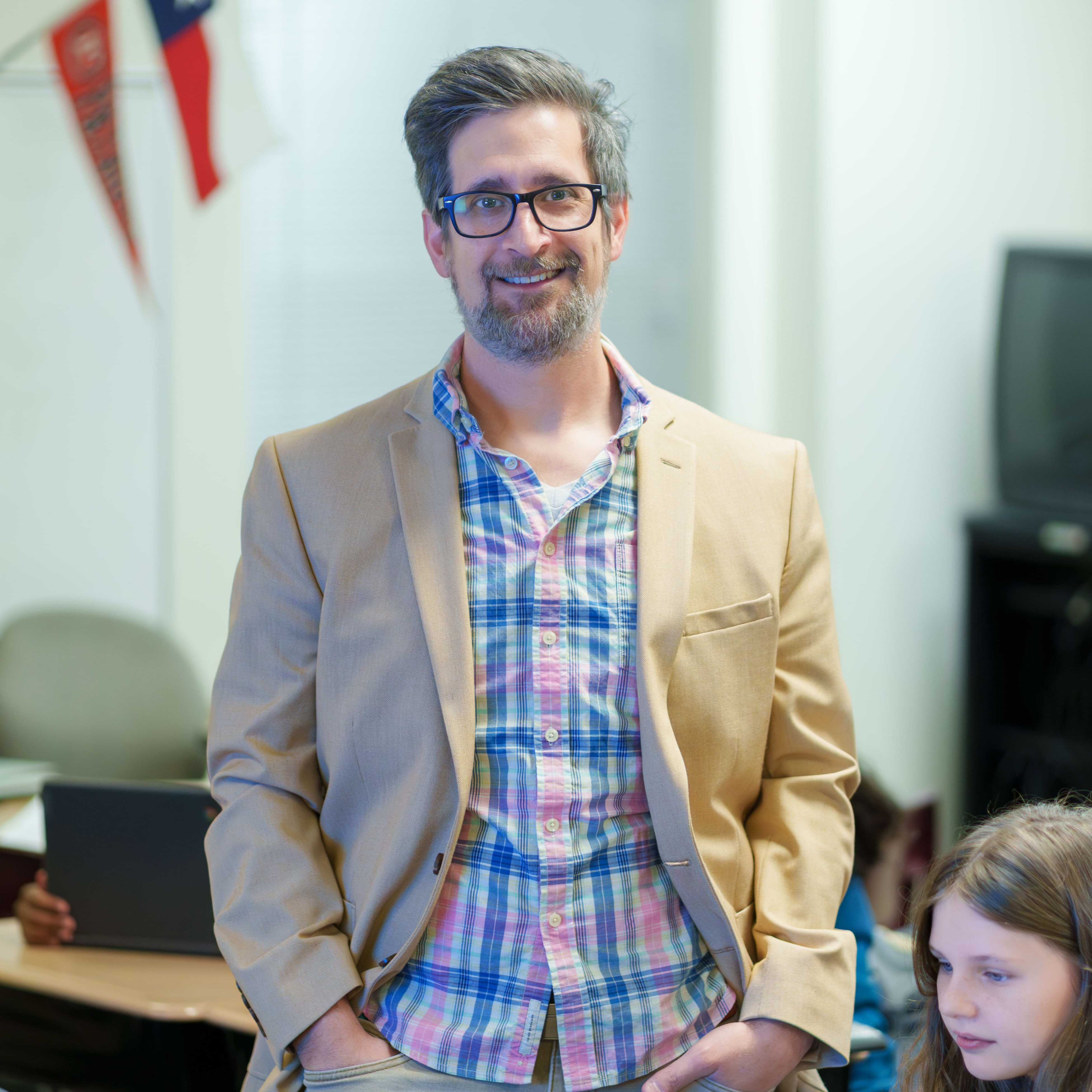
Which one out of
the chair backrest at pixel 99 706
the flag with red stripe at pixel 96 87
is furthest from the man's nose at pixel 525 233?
the flag with red stripe at pixel 96 87

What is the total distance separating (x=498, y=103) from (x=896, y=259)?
278 cm

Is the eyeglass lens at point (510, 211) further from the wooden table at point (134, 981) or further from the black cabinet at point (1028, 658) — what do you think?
the black cabinet at point (1028, 658)

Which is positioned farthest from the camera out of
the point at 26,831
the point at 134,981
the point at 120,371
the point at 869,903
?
the point at 120,371

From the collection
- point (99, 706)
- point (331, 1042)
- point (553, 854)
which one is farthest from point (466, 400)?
point (99, 706)

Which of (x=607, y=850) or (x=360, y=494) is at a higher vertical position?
(x=360, y=494)

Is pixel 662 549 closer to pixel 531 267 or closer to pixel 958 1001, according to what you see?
pixel 531 267

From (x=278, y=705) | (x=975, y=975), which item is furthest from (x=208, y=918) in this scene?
(x=975, y=975)

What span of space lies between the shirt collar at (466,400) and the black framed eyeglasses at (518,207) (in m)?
0.17

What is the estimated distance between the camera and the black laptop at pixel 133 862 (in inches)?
79.9

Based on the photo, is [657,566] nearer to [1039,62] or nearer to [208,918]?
[208,918]

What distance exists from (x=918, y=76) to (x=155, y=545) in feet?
8.75

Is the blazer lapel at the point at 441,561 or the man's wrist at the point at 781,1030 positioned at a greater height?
the blazer lapel at the point at 441,561

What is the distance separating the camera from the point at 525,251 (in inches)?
56.7

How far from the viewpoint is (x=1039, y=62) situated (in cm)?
421
